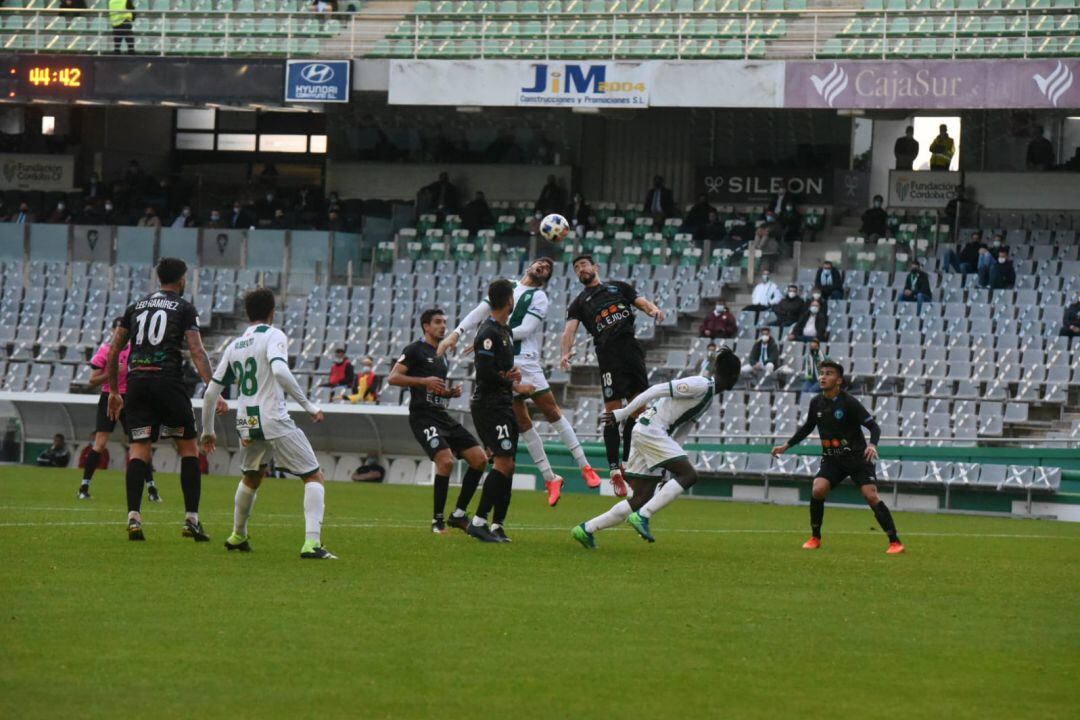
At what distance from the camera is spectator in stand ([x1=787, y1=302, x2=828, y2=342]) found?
29906 millimetres

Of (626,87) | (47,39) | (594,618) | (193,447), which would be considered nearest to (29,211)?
(47,39)

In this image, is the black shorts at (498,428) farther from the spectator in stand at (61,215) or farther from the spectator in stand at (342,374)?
the spectator in stand at (61,215)

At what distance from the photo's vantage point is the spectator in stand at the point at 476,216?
36406mm

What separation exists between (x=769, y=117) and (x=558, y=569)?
26787 millimetres

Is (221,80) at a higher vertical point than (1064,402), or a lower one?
higher

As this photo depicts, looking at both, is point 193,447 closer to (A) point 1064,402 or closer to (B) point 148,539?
(B) point 148,539

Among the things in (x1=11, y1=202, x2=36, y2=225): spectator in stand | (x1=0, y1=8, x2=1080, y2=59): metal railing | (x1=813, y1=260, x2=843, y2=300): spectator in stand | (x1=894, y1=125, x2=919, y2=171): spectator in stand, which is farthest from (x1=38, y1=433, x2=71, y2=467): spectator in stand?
(x1=894, y1=125, x2=919, y2=171): spectator in stand

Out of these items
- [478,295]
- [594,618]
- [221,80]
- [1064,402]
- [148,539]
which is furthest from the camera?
[221,80]

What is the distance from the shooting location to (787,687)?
815cm

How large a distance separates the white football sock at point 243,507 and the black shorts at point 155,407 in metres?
0.99

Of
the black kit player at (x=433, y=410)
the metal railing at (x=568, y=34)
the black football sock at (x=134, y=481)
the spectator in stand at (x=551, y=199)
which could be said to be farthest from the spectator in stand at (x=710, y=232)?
the black football sock at (x=134, y=481)

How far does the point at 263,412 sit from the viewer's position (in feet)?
40.9

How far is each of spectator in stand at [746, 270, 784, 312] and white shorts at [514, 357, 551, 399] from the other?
1582 cm

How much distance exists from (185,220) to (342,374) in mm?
9143
